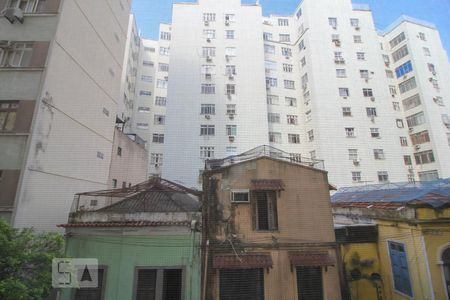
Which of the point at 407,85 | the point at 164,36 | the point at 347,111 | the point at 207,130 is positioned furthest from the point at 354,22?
the point at 164,36

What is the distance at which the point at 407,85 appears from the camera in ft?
107

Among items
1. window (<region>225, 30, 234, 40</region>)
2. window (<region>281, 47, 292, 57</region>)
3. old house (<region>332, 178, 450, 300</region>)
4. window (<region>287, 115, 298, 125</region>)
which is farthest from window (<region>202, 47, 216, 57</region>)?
old house (<region>332, 178, 450, 300</region>)

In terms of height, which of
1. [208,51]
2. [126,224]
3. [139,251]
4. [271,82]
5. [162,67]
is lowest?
[139,251]

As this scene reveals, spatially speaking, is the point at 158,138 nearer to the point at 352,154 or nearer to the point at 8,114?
the point at 8,114

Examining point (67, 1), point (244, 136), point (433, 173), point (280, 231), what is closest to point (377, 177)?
point (433, 173)

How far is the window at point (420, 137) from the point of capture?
29.7 meters

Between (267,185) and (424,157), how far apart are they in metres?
28.5

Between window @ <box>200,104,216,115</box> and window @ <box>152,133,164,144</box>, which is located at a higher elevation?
window @ <box>200,104,216,115</box>

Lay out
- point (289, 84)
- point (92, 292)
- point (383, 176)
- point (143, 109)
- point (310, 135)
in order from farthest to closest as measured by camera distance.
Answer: point (143, 109), point (289, 84), point (310, 135), point (383, 176), point (92, 292)

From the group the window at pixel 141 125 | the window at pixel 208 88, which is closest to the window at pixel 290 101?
the window at pixel 208 88

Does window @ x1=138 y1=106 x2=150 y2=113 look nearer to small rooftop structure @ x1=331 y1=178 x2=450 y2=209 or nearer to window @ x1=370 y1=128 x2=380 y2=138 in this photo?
window @ x1=370 y1=128 x2=380 y2=138

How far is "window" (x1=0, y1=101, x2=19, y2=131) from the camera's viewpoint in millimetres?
11694

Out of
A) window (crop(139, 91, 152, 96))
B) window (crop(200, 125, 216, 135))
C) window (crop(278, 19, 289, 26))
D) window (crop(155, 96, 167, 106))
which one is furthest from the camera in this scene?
window (crop(139, 91, 152, 96))

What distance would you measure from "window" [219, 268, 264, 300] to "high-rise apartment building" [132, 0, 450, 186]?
50.0 ft
